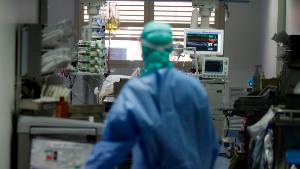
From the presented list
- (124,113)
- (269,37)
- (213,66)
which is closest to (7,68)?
(124,113)

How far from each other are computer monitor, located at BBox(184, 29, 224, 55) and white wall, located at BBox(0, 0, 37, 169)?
4.11 metres

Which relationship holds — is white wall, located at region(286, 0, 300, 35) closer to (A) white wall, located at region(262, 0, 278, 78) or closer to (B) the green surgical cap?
(A) white wall, located at region(262, 0, 278, 78)

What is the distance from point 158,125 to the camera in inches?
92.2

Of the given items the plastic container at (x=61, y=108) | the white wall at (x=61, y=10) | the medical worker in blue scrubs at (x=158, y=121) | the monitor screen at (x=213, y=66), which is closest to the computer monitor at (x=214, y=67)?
the monitor screen at (x=213, y=66)

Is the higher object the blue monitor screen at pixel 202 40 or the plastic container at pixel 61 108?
the blue monitor screen at pixel 202 40

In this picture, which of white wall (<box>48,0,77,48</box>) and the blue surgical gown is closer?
the blue surgical gown

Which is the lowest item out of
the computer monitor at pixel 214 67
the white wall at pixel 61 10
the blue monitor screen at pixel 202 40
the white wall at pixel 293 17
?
the computer monitor at pixel 214 67

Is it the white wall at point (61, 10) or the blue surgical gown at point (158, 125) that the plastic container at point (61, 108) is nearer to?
the blue surgical gown at point (158, 125)

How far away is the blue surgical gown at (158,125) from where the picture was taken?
2312mm

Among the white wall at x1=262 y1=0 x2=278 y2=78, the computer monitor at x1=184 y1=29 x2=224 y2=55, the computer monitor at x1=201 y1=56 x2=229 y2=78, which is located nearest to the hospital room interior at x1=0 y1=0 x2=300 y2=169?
the computer monitor at x1=201 y1=56 x2=229 y2=78

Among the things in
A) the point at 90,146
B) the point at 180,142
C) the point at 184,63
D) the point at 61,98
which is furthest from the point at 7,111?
the point at 184,63

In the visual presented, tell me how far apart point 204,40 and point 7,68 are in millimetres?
4453

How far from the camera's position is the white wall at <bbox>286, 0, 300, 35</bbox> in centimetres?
606

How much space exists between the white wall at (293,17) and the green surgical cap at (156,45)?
12.5 ft
